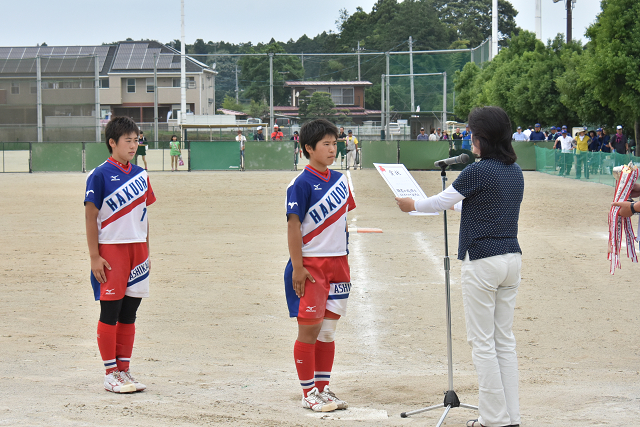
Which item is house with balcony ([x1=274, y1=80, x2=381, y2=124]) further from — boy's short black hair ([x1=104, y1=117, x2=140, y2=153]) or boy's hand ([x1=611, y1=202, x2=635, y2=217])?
boy's hand ([x1=611, y1=202, x2=635, y2=217])

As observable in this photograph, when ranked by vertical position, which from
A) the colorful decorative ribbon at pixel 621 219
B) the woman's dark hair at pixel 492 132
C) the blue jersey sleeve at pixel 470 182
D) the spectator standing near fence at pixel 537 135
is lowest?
the colorful decorative ribbon at pixel 621 219

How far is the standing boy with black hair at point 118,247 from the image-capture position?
16.2 ft

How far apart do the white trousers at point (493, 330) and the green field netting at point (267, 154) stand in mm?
30282

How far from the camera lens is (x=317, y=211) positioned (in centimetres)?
463

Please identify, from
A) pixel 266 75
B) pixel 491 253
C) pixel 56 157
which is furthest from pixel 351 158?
pixel 491 253

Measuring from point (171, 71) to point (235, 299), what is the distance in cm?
6943

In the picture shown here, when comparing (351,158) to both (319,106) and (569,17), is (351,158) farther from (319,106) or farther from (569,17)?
(319,106)

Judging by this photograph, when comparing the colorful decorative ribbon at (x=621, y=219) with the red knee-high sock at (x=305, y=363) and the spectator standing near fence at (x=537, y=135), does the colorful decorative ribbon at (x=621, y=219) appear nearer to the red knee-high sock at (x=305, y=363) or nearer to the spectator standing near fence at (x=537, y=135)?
the red knee-high sock at (x=305, y=363)

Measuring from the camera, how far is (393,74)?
52.6 m

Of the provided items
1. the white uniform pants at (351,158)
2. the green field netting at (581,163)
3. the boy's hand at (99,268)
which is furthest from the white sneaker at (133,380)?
the white uniform pants at (351,158)

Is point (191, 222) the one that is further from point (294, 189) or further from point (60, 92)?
point (60, 92)

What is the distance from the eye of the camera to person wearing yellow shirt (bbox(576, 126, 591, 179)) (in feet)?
89.0

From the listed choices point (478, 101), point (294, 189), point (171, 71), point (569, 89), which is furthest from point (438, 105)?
point (294, 189)

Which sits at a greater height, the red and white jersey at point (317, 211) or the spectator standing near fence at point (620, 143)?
the spectator standing near fence at point (620, 143)
